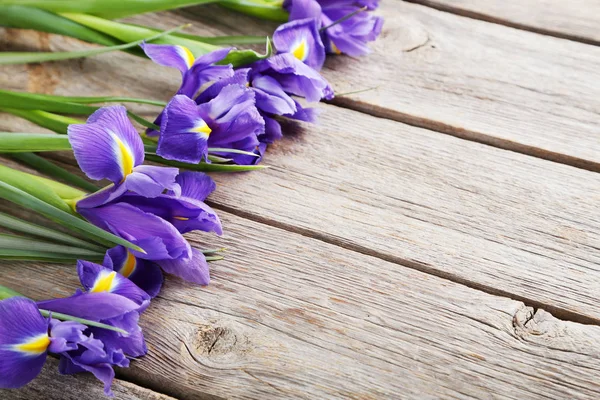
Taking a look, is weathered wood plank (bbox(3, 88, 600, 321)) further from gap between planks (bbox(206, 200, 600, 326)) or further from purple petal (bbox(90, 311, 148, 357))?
purple petal (bbox(90, 311, 148, 357))

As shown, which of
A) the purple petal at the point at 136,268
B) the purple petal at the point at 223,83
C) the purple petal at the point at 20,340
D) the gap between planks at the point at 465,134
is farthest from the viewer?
the gap between planks at the point at 465,134

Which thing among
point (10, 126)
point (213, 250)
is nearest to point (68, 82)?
point (10, 126)

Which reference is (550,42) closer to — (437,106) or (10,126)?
(437,106)

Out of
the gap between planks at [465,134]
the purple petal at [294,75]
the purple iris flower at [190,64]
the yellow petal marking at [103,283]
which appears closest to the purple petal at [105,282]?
the yellow petal marking at [103,283]

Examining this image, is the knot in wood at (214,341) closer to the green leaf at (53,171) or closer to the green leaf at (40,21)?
the green leaf at (53,171)

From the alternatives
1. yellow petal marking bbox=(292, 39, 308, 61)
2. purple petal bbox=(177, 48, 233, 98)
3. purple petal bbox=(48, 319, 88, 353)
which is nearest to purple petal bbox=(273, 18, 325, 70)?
yellow petal marking bbox=(292, 39, 308, 61)

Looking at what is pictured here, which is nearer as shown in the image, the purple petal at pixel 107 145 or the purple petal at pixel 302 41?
the purple petal at pixel 107 145

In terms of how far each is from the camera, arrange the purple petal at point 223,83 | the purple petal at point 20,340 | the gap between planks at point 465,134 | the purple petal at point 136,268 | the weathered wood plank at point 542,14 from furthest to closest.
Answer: the weathered wood plank at point 542,14, the gap between planks at point 465,134, the purple petal at point 223,83, the purple petal at point 136,268, the purple petal at point 20,340
